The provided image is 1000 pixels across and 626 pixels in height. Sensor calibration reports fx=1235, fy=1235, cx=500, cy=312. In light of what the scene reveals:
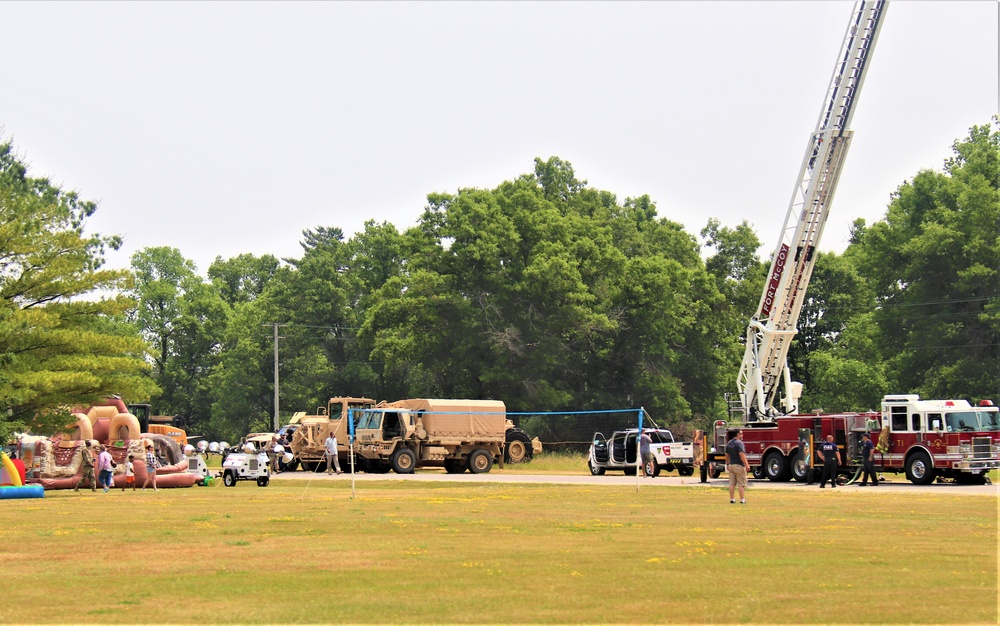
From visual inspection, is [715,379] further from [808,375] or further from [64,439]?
[64,439]

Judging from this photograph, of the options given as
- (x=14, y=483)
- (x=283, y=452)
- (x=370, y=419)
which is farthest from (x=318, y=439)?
(x=14, y=483)

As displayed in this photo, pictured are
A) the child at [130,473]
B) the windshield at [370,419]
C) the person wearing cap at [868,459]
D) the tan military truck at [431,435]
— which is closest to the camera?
the person wearing cap at [868,459]

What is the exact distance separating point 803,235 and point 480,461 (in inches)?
648

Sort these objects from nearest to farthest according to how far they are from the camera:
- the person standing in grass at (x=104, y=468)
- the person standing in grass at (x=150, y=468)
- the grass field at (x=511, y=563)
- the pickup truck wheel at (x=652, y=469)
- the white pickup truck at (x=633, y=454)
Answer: the grass field at (x=511, y=563)
the person standing in grass at (x=104, y=468)
the person standing in grass at (x=150, y=468)
the pickup truck wheel at (x=652, y=469)
the white pickup truck at (x=633, y=454)

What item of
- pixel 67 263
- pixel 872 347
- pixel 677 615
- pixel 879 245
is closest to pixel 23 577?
pixel 677 615

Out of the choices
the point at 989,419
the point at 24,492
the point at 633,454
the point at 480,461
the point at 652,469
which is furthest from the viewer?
the point at 480,461

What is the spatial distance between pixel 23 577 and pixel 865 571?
32.7 feet

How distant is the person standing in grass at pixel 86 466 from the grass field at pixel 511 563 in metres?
12.5

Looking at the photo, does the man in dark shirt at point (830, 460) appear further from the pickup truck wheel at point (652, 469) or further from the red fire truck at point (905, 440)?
the pickup truck wheel at point (652, 469)

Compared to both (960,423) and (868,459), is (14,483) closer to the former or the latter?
(868,459)

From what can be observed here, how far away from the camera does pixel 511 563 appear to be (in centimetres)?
1570

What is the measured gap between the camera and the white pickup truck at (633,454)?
47.4m

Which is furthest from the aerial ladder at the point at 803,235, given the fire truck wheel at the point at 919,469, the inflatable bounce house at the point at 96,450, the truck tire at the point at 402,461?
the inflatable bounce house at the point at 96,450

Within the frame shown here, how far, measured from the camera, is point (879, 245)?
70.6 meters
